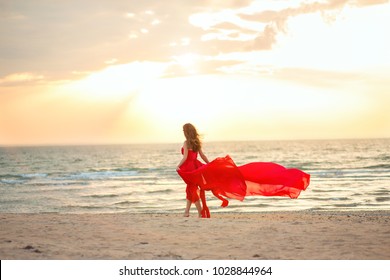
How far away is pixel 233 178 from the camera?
978 cm

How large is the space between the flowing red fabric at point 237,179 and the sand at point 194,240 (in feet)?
2.37

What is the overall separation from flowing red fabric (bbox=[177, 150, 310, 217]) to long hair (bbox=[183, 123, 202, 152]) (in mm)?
153

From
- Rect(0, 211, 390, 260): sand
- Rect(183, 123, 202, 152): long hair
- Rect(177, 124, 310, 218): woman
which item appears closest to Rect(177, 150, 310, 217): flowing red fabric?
Rect(177, 124, 310, 218): woman

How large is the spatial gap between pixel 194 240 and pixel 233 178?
253 cm

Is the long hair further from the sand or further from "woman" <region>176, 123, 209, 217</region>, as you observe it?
the sand

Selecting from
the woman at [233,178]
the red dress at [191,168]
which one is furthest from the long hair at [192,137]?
the red dress at [191,168]

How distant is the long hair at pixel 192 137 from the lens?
31.4 feet

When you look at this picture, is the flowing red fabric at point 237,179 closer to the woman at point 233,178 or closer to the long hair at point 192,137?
the woman at point 233,178

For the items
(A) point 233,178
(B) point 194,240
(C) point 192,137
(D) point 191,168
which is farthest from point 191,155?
(B) point 194,240

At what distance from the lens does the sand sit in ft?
21.7

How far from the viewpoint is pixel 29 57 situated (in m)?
31.2

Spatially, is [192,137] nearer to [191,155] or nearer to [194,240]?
[191,155]
